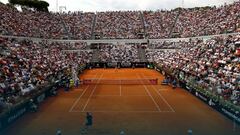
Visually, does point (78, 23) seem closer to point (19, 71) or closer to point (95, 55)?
point (95, 55)

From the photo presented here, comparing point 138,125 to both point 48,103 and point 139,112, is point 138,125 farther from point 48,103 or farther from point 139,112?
point 48,103

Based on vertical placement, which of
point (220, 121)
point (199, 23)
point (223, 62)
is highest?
point (199, 23)

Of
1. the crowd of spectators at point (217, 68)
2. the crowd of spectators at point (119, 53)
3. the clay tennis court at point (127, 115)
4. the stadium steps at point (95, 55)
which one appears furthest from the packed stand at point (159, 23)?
the clay tennis court at point (127, 115)

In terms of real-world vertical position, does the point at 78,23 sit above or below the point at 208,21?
above

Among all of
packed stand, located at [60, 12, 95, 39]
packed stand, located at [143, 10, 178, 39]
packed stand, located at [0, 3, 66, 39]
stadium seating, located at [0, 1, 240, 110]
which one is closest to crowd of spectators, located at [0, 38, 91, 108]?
stadium seating, located at [0, 1, 240, 110]

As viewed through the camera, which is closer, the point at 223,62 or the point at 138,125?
the point at 138,125

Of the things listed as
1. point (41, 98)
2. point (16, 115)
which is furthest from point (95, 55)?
point (16, 115)

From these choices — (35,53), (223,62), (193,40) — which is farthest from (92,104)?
(193,40)
